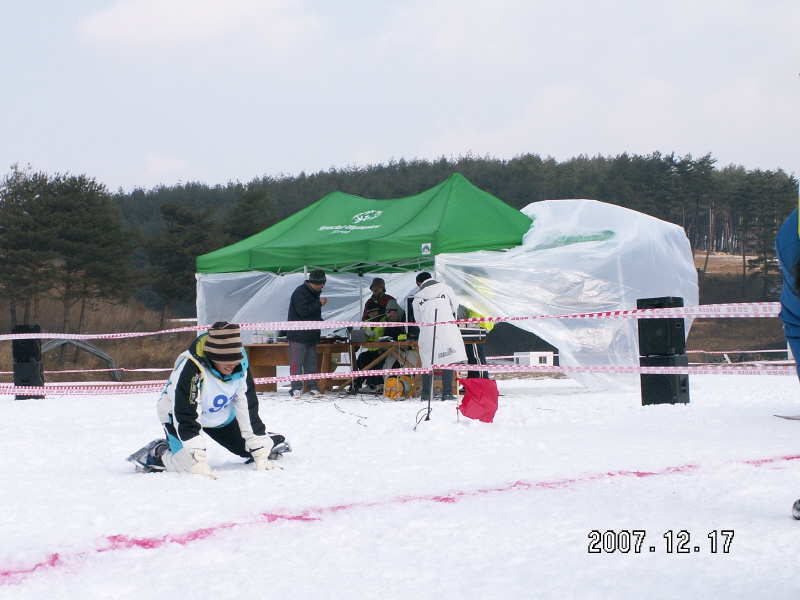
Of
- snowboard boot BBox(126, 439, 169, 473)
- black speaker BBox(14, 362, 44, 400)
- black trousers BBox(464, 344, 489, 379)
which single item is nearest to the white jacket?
black trousers BBox(464, 344, 489, 379)

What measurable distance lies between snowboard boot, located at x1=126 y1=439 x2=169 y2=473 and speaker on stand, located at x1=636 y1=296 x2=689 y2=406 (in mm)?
5859

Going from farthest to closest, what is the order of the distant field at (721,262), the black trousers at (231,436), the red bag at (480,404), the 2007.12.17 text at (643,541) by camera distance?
1. the distant field at (721,262)
2. the red bag at (480,404)
3. the black trousers at (231,436)
4. the 2007.12.17 text at (643,541)

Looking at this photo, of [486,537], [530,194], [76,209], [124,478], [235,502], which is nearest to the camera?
[486,537]

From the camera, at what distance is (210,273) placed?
14078 mm

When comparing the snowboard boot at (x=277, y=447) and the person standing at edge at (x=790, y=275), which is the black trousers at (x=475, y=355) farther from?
the person standing at edge at (x=790, y=275)

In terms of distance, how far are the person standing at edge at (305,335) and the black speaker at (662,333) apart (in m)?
4.52

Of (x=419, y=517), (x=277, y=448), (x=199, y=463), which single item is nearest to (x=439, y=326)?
(x=277, y=448)

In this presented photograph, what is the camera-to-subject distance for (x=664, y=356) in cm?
908

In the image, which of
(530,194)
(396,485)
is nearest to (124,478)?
(396,485)

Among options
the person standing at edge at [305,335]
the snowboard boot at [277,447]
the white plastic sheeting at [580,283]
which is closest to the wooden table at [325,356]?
the person standing at edge at [305,335]

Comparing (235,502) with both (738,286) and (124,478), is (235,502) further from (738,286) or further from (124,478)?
(738,286)

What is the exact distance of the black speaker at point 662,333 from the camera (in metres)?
9.05

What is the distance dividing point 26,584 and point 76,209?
1335 inches

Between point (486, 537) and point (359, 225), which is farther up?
point (359, 225)
